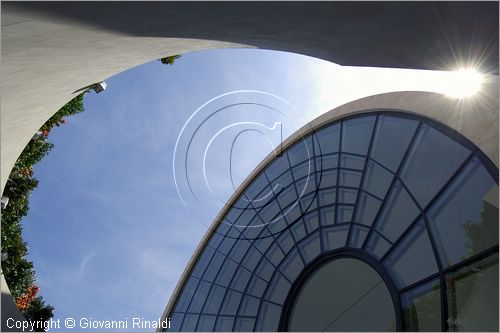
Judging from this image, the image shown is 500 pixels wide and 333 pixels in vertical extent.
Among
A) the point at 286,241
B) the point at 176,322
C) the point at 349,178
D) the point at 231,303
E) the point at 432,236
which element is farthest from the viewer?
the point at 176,322

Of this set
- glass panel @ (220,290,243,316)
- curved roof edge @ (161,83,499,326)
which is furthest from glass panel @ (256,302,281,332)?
curved roof edge @ (161,83,499,326)

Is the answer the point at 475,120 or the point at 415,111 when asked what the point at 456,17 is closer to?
the point at 475,120

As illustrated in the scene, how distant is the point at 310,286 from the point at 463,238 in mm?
7395

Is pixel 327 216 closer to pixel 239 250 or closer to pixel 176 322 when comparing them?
pixel 239 250

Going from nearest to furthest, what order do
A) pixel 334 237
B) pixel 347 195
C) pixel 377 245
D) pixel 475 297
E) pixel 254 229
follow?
1. pixel 475 297
2. pixel 377 245
3. pixel 334 237
4. pixel 347 195
5. pixel 254 229

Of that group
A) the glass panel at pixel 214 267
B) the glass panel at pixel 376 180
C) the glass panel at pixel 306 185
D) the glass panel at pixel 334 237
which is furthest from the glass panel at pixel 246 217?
the glass panel at pixel 376 180

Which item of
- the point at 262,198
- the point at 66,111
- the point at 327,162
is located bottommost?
the point at 327,162

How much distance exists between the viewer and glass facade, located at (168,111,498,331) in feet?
42.7

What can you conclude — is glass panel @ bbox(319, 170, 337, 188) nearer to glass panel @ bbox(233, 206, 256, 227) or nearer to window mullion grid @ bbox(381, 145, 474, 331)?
window mullion grid @ bbox(381, 145, 474, 331)

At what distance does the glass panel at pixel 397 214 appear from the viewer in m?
15.4

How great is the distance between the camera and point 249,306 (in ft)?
73.3

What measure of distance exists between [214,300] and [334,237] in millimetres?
10205

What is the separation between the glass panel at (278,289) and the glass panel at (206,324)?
5.11 m

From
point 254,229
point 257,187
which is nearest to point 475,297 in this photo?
point 254,229
